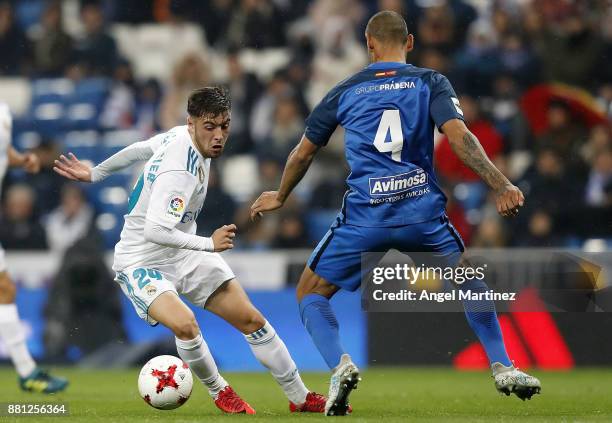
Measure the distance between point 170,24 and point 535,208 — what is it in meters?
6.29

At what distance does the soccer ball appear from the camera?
22.1ft

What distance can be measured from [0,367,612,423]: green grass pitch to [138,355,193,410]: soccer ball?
73 millimetres

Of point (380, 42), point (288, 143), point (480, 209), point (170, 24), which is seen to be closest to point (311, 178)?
point (288, 143)

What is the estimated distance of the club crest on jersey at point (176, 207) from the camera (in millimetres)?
6543

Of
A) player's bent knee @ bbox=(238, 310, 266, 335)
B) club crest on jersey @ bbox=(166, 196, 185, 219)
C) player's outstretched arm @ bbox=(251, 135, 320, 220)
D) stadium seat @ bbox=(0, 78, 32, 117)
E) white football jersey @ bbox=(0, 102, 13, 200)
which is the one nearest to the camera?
club crest on jersey @ bbox=(166, 196, 185, 219)

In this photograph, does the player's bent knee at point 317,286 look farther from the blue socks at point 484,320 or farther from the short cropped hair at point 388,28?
the short cropped hair at point 388,28

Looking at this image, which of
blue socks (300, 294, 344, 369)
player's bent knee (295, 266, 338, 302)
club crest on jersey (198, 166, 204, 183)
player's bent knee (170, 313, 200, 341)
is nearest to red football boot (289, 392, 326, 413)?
blue socks (300, 294, 344, 369)

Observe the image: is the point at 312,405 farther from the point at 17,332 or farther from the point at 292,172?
the point at 17,332

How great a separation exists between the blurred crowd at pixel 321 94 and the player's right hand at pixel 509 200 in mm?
5346

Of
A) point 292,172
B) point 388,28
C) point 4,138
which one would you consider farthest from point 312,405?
point 4,138

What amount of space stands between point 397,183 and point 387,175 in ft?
0.22

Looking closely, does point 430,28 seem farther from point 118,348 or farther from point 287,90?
point 118,348

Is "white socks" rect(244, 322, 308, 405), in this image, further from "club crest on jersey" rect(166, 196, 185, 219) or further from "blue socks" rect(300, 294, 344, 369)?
"club crest on jersey" rect(166, 196, 185, 219)

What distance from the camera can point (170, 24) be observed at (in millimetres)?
15828
